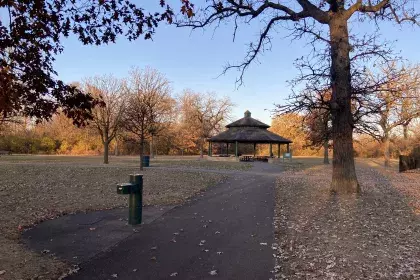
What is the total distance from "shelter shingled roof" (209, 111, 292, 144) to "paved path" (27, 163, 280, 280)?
29.1 m

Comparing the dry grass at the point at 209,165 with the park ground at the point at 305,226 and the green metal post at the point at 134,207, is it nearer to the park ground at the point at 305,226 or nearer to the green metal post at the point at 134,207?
the park ground at the point at 305,226

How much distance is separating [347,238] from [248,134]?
33.0m

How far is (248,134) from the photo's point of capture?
39.6 m

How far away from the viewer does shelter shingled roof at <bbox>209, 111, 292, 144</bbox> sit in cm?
3868

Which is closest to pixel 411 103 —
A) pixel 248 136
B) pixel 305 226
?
pixel 248 136

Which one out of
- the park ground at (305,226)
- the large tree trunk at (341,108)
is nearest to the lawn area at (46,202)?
the park ground at (305,226)

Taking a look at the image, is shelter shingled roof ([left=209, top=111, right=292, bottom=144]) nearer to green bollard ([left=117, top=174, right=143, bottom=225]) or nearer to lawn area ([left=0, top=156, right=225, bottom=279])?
lawn area ([left=0, top=156, right=225, bottom=279])

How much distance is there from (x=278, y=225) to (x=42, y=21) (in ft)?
19.1

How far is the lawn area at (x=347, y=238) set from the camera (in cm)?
501

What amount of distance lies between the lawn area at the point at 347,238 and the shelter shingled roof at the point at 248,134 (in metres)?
27.1

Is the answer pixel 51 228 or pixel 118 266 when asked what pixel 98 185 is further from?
pixel 118 266

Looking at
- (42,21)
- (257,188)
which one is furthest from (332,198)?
(42,21)

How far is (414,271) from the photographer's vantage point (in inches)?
194

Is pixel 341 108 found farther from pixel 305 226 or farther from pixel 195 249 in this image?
pixel 195 249
